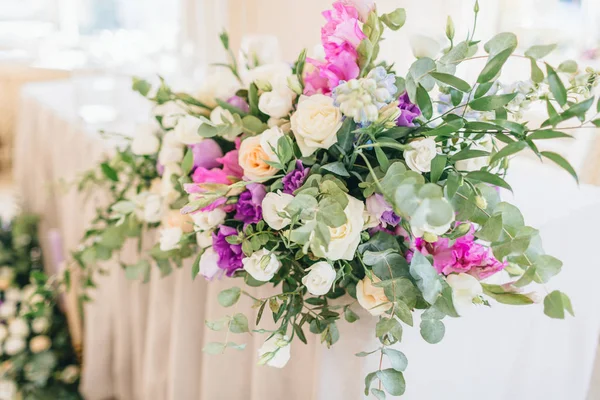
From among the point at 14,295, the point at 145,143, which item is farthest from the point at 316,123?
the point at 14,295

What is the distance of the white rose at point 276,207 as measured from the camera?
506mm

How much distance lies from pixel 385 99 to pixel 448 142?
16 cm

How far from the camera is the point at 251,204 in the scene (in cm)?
59

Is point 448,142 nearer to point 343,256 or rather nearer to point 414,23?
point 343,256

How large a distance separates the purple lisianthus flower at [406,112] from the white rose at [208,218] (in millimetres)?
245

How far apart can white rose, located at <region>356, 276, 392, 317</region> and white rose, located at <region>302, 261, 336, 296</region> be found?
0.19 feet

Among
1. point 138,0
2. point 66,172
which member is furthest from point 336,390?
point 138,0

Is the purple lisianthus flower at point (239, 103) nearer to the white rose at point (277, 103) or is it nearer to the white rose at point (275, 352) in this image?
the white rose at point (277, 103)

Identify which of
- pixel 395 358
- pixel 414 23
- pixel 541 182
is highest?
pixel 414 23

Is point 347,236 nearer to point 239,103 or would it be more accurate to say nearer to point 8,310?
point 239,103

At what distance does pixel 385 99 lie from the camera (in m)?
0.48

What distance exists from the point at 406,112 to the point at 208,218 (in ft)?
0.89

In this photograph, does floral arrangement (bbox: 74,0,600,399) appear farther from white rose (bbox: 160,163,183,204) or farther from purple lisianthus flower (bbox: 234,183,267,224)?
white rose (bbox: 160,163,183,204)

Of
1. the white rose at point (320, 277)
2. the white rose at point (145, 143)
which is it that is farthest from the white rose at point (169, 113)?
the white rose at point (320, 277)
